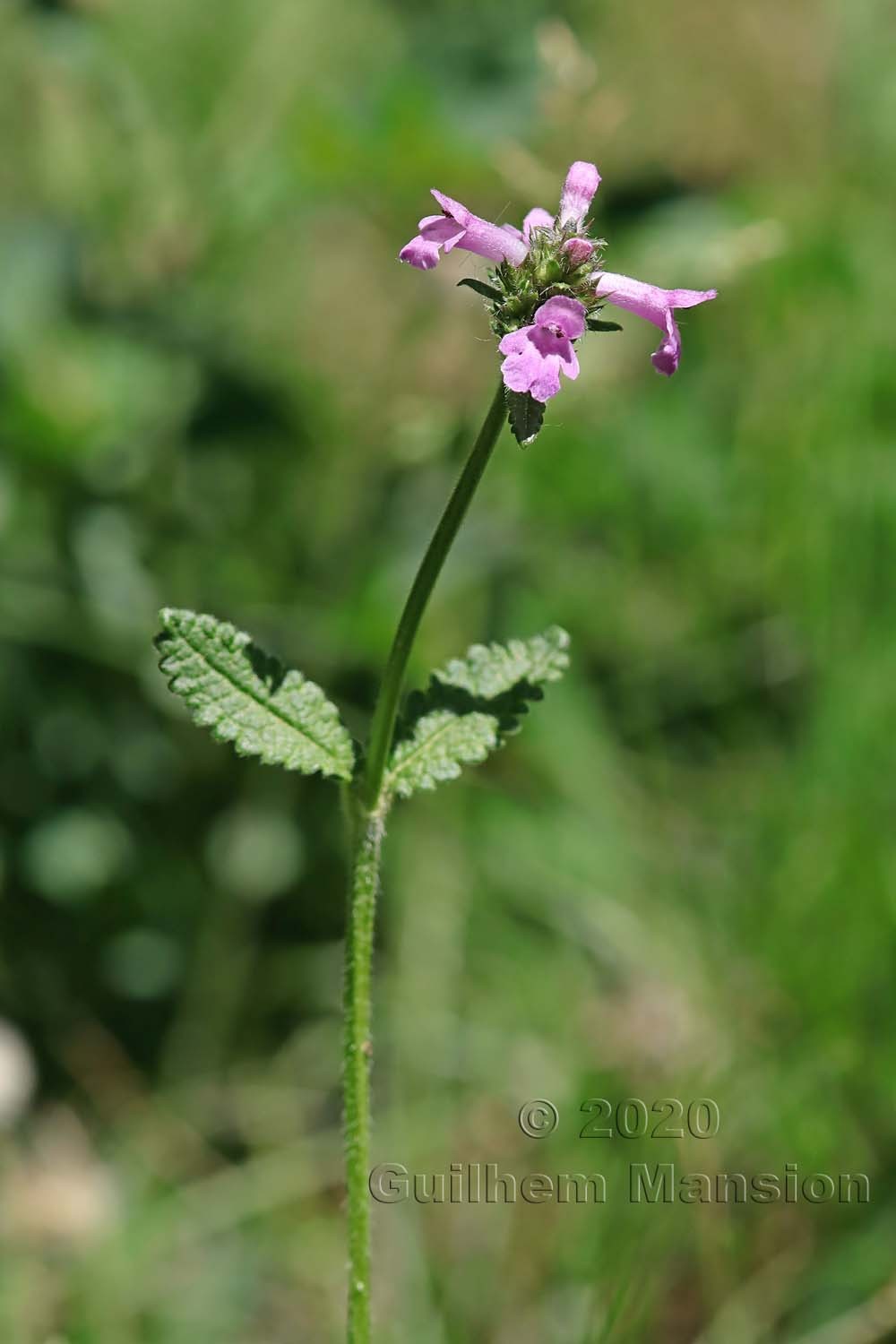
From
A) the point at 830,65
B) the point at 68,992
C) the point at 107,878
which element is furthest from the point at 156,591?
the point at 830,65

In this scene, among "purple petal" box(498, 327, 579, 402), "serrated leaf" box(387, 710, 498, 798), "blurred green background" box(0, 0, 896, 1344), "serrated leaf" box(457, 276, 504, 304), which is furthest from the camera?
"blurred green background" box(0, 0, 896, 1344)

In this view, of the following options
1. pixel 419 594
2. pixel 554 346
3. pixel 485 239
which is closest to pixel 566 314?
pixel 554 346

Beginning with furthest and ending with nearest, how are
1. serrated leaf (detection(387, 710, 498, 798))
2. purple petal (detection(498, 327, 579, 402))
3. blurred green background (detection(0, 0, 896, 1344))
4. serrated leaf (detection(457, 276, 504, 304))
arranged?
blurred green background (detection(0, 0, 896, 1344)), serrated leaf (detection(387, 710, 498, 798)), serrated leaf (detection(457, 276, 504, 304)), purple petal (detection(498, 327, 579, 402))

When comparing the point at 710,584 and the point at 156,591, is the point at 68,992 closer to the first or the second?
the point at 156,591

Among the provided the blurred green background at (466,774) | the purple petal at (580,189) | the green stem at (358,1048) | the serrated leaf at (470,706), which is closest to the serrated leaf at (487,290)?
the purple petal at (580,189)

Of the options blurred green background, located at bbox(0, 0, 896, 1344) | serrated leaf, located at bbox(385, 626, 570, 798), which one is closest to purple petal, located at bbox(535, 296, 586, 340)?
serrated leaf, located at bbox(385, 626, 570, 798)

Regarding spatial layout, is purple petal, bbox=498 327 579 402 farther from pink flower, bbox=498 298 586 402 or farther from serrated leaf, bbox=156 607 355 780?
serrated leaf, bbox=156 607 355 780
